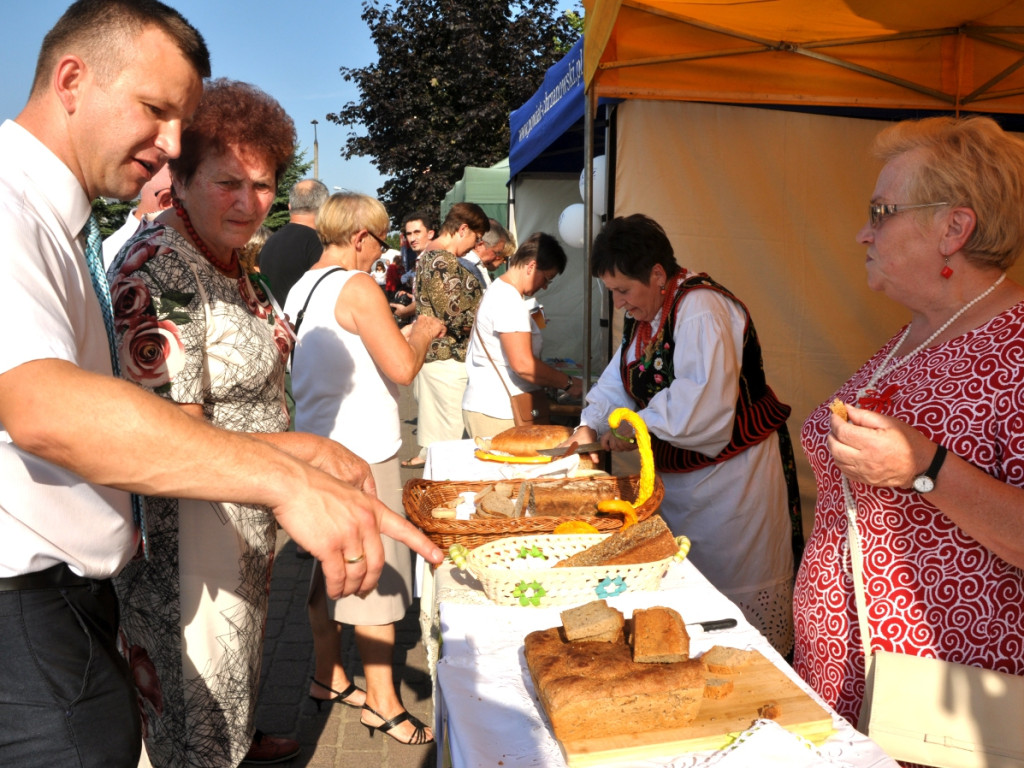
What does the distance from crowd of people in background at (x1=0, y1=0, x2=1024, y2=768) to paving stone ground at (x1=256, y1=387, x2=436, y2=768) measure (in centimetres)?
21

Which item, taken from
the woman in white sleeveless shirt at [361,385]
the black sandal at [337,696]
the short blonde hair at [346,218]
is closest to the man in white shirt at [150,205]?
the short blonde hair at [346,218]

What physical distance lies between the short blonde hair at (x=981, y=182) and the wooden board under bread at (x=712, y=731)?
1.05 meters

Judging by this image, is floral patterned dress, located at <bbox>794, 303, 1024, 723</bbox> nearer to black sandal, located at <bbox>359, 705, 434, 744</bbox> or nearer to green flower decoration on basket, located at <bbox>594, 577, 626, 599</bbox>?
green flower decoration on basket, located at <bbox>594, 577, 626, 599</bbox>

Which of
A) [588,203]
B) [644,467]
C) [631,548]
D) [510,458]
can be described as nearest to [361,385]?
[510,458]

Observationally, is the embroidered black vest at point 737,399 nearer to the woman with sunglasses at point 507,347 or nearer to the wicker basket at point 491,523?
the wicker basket at point 491,523

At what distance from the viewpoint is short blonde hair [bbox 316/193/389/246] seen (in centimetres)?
343

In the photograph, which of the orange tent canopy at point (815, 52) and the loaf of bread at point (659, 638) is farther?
the orange tent canopy at point (815, 52)

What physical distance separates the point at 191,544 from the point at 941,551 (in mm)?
1737

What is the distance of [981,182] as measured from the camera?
170cm

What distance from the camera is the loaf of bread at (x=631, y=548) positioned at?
1.85 m

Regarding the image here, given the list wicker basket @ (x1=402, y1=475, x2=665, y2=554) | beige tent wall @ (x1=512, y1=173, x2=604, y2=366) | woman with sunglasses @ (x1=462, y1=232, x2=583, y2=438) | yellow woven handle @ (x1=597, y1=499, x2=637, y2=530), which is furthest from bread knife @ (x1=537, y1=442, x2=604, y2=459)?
beige tent wall @ (x1=512, y1=173, x2=604, y2=366)

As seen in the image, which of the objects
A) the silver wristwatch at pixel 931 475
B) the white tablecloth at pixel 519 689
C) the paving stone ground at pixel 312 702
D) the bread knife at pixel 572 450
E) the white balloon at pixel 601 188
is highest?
the white balloon at pixel 601 188

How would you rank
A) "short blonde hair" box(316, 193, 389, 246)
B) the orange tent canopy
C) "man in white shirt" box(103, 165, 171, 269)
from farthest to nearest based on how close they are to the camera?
the orange tent canopy, "man in white shirt" box(103, 165, 171, 269), "short blonde hair" box(316, 193, 389, 246)

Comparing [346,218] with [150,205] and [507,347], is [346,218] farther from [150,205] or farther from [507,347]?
[507,347]
